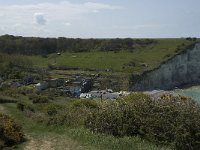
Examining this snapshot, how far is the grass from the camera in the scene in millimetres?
17022

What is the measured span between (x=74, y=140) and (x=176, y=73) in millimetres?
104669

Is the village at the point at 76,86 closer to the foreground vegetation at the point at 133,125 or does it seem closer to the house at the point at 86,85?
the house at the point at 86,85

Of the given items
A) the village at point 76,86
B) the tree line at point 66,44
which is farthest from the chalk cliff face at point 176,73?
the tree line at point 66,44

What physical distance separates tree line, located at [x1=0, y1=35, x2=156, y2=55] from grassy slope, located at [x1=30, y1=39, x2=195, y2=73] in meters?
6.37

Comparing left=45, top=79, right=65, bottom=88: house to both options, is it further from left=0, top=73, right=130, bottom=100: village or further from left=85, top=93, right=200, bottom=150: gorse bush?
left=85, top=93, right=200, bottom=150: gorse bush

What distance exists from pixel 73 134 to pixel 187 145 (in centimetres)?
463

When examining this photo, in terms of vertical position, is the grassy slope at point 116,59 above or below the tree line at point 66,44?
below

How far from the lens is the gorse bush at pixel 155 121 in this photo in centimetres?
1719

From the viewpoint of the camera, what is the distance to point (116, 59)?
122 meters

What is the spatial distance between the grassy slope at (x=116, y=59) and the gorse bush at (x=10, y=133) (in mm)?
89818

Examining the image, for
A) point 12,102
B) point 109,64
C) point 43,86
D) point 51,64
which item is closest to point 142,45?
point 109,64

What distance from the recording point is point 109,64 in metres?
117

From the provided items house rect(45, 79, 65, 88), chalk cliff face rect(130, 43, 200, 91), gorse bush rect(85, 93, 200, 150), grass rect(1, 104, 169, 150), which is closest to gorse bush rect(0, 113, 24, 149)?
grass rect(1, 104, 169, 150)

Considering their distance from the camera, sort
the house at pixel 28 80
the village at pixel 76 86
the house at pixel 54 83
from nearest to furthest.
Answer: the village at pixel 76 86
the house at pixel 28 80
the house at pixel 54 83
